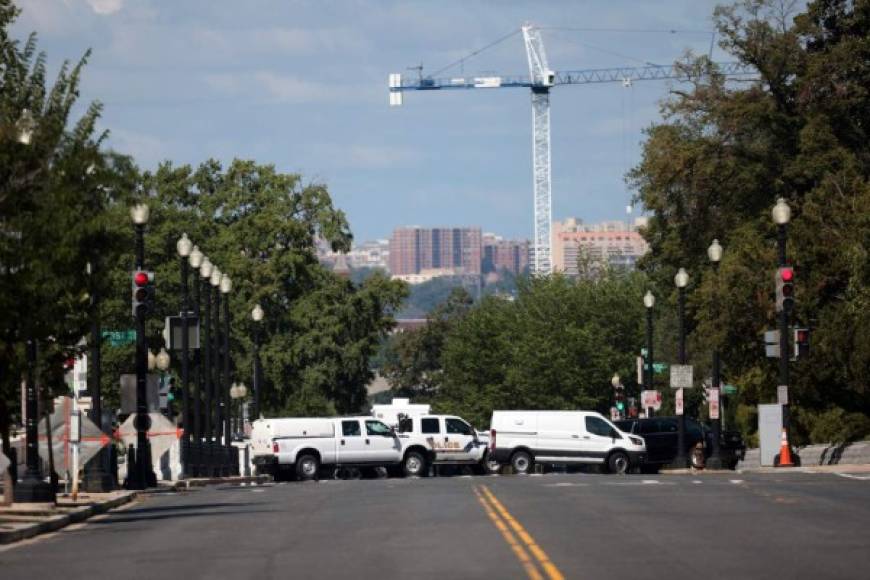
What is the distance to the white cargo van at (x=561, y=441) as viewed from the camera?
56.5 meters

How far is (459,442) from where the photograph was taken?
6059 cm

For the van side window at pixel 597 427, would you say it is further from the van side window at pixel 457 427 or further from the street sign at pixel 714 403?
the van side window at pixel 457 427

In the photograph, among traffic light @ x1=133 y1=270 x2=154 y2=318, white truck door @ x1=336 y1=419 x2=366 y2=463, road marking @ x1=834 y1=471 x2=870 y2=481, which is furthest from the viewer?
white truck door @ x1=336 y1=419 x2=366 y2=463

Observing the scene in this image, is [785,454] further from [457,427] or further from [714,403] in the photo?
[457,427]

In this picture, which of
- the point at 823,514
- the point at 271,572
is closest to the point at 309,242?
the point at 823,514

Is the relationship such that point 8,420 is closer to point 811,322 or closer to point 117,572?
point 117,572

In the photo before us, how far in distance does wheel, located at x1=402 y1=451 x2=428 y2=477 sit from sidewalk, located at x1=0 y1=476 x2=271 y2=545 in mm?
16911

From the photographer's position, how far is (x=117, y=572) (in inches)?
746

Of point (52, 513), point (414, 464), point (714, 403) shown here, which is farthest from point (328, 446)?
point (52, 513)

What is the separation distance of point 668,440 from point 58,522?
36.7 metres

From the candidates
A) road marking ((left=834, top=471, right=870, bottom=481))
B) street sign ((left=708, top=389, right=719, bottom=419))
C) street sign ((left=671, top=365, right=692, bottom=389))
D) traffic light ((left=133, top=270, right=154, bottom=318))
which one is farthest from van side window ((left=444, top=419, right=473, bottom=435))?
road marking ((left=834, top=471, right=870, bottom=481))

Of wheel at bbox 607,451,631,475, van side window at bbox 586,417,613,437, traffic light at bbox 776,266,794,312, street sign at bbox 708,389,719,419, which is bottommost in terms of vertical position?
wheel at bbox 607,451,631,475

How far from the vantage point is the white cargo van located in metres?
56.5

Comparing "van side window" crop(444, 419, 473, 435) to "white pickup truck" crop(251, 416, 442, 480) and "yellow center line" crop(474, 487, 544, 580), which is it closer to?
"white pickup truck" crop(251, 416, 442, 480)
